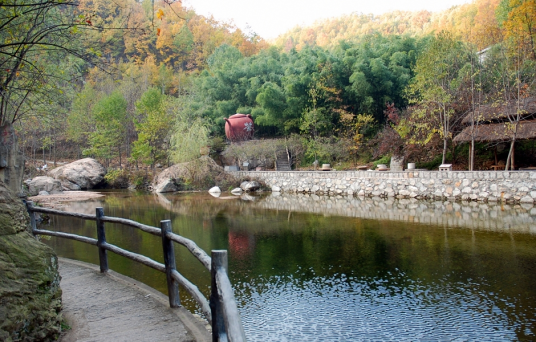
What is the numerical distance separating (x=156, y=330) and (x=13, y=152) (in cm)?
657

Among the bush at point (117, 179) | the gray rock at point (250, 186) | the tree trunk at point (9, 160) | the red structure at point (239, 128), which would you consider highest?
the red structure at point (239, 128)

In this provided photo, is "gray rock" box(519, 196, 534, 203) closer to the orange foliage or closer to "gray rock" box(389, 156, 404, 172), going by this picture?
"gray rock" box(389, 156, 404, 172)

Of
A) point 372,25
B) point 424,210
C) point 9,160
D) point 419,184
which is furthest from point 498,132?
point 372,25

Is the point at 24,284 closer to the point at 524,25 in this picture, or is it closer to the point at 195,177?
the point at 195,177

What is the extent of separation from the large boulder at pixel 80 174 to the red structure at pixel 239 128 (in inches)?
322

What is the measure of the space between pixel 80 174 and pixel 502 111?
21.5 meters

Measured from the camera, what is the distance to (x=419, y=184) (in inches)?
598

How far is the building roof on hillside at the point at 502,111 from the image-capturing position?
1466cm

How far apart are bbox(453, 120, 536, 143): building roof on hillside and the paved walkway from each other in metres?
14.8

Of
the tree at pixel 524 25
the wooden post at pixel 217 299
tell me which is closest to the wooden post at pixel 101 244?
the wooden post at pixel 217 299

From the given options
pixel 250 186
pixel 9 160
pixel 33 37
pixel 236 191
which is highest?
pixel 33 37

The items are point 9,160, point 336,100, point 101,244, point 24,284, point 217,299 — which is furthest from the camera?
point 336,100

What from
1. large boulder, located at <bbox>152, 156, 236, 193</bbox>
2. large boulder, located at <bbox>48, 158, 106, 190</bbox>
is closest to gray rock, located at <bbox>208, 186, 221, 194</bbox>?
large boulder, located at <bbox>152, 156, 236, 193</bbox>

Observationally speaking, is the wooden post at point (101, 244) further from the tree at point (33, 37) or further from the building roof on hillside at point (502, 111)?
the building roof on hillside at point (502, 111)
